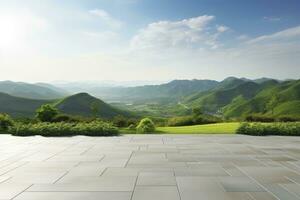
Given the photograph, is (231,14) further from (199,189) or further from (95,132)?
(199,189)

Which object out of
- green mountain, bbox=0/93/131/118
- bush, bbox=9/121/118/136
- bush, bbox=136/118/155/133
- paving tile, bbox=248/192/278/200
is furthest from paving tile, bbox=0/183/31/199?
green mountain, bbox=0/93/131/118

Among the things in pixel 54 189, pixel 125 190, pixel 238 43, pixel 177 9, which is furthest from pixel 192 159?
pixel 238 43

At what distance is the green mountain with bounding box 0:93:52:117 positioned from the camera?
10412 cm

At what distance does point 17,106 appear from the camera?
363 feet

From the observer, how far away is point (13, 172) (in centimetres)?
705

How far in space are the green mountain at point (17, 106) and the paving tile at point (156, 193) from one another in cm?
10278

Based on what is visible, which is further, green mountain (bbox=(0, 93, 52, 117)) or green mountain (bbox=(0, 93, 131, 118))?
green mountain (bbox=(0, 93, 131, 118))

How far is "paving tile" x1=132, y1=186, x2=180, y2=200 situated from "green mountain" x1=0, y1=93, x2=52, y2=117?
337ft

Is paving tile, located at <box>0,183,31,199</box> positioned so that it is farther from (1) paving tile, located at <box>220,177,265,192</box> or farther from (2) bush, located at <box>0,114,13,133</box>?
(2) bush, located at <box>0,114,13,133</box>

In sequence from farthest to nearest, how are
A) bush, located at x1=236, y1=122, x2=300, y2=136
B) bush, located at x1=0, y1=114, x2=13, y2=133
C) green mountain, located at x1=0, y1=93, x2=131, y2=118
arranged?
green mountain, located at x1=0, y1=93, x2=131, y2=118
bush, located at x1=0, y1=114, x2=13, y2=133
bush, located at x1=236, y1=122, x2=300, y2=136

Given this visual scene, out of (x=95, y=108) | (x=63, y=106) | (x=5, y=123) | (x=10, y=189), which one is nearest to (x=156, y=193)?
(x=10, y=189)

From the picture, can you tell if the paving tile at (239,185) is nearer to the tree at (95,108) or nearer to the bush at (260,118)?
the bush at (260,118)

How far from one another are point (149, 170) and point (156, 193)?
5.65 ft

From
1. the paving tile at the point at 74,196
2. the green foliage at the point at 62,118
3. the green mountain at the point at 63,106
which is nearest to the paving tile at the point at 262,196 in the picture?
the paving tile at the point at 74,196
